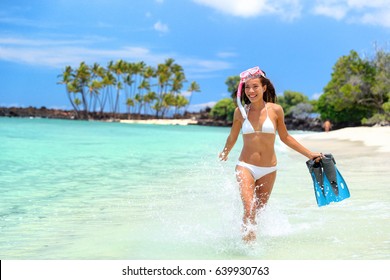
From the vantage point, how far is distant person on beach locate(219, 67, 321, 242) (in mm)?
5766

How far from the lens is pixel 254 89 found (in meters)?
5.79

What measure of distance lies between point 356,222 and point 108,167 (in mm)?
Answer: 11347

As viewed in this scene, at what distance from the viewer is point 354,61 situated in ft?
221

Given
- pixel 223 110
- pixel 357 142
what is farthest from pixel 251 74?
pixel 223 110

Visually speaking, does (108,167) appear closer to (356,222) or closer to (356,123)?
(356,222)

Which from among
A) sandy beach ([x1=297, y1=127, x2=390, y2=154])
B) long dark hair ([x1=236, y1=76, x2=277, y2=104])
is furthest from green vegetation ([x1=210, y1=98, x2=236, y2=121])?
long dark hair ([x1=236, y1=76, x2=277, y2=104])

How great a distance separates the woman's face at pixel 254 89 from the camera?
5789mm

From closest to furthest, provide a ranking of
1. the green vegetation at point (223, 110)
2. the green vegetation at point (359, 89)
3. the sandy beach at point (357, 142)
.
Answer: the sandy beach at point (357, 142) → the green vegetation at point (359, 89) → the green vegetation at point (223, 110)

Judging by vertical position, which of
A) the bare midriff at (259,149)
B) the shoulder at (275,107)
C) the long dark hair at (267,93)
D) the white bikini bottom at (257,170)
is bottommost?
the white bikini bottom at (257,170)

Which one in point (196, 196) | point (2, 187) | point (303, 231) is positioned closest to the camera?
point (303, 231)

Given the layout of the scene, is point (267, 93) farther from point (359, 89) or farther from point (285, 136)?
point (359, 89)

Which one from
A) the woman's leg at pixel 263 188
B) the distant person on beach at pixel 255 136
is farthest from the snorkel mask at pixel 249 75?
the woman's leg at pixel 263 188

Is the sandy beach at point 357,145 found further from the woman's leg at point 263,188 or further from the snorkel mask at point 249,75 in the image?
the snorkel mask at point 249,75

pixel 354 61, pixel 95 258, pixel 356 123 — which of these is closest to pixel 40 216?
pixel 95 258
